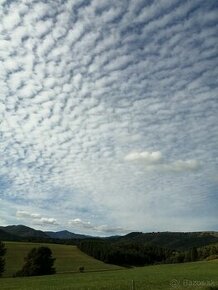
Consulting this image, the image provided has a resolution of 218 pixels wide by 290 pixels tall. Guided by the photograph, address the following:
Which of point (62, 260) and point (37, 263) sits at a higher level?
point (62, 260)

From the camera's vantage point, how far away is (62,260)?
137500 mm

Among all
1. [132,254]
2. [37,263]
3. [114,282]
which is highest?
[132,254]

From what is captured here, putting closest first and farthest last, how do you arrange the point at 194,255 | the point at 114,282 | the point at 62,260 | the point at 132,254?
the point at 114,282
the point at 62,260
the point at 132,254
the point at 194,255

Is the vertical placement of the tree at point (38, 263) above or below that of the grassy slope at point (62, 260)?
below

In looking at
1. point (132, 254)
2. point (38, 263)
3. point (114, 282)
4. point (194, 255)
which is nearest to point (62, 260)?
point (38, 263)

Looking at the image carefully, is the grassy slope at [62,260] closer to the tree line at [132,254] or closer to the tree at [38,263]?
the tree line at [132,254]

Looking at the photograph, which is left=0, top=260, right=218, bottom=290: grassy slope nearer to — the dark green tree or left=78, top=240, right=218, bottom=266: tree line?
left=78, top=240, right=218, bottom=266: tree line

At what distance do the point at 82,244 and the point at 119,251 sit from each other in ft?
67.0

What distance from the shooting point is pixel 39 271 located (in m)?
96.2

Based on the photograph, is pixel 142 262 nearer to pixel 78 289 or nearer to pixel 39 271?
pixel 39 271

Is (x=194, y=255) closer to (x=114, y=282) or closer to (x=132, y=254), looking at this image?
(x=132, y=254)

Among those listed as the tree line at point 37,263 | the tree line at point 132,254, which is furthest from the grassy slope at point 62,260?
the tree line at point 37,263

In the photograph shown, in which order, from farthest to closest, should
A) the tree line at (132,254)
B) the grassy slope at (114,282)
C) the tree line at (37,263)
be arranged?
1. the tree line at (132,254)
2. the tree line at (37,263)
3. the grassy slope at (114,282)

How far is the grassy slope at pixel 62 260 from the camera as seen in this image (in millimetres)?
119994
